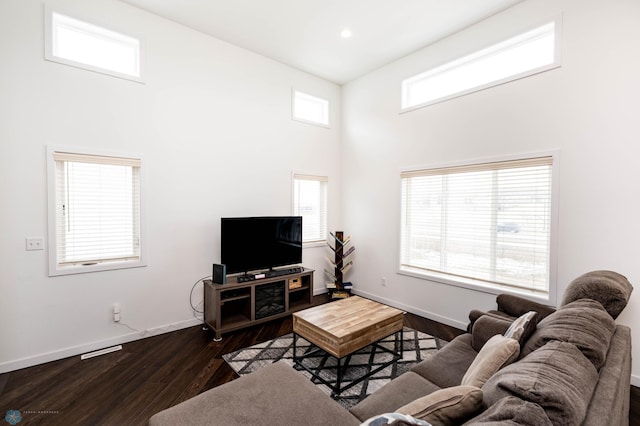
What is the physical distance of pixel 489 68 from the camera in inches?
133

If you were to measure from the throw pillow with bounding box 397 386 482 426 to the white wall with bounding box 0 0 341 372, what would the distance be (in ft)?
10.5

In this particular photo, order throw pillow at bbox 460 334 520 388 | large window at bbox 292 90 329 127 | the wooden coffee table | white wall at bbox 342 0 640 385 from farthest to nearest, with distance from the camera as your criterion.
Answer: large window at bbox 292 90 329 127 < white wall at bbox 342 0 640 385 < the wooden coffee table < throw pillow at bbox 460 334 520 388

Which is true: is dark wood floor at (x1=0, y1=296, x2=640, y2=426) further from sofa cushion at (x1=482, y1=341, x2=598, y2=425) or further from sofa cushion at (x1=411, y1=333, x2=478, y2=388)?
sofa cushion at (x1=482, y1=341, x2=598, y2=425)

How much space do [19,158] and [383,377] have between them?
12.6 feet

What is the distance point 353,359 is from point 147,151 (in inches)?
125

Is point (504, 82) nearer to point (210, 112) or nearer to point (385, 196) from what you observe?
point (385, 196)

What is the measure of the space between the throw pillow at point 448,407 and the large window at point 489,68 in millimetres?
3240

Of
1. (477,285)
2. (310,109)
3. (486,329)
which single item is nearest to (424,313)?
(477,285)

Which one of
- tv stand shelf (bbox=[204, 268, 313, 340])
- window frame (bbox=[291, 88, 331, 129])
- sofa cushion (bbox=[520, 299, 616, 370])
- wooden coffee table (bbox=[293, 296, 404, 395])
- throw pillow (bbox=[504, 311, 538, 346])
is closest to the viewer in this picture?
sofa cushion (bbox=[520, 299, 616, 370])

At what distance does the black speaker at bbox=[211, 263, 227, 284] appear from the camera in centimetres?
330

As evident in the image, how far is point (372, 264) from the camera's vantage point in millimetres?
4621

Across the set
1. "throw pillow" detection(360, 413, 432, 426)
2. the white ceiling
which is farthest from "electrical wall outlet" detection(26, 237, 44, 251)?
"throw pillow" detection(360, 413, 432, 426)

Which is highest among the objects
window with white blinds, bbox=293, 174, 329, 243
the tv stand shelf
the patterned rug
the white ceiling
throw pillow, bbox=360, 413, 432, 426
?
the white ceiling

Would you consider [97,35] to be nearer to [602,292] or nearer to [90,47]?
[90,47]
